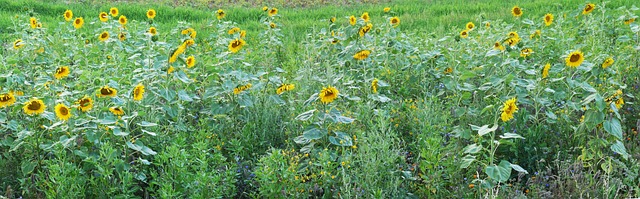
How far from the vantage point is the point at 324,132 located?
11.6 ft

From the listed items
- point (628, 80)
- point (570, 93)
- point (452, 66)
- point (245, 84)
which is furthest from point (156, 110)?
point (628, 80)

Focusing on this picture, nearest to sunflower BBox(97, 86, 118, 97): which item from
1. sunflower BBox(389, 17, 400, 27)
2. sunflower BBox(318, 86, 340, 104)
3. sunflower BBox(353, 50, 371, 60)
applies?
sunflower BBox(318, 86, 340, 104)

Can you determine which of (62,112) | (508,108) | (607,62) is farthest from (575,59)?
(62,112)

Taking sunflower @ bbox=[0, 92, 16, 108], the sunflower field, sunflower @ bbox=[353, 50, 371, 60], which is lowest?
the sunflower field

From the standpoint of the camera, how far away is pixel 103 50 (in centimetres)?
575

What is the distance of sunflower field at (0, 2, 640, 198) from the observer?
10.6 ft

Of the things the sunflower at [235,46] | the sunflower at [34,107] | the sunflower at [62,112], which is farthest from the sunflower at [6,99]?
the sunflower at [235,46]

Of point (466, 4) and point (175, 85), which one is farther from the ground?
point (175, 85)

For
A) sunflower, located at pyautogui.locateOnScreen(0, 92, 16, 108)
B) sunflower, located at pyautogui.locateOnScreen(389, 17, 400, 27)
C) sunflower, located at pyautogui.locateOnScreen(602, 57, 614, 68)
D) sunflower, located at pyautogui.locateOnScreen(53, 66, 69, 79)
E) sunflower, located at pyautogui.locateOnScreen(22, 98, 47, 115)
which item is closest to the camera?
sunflower, located at pyautogui.locateOnScreen(22, 98, 47, 115)

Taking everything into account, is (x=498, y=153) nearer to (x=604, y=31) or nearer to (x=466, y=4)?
(x=604, y=31)

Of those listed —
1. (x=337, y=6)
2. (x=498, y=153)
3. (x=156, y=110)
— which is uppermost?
(x=156, y=110)

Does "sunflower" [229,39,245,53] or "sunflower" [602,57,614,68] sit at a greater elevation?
"sunflower" [602,57,614,68]

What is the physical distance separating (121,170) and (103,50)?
281cm

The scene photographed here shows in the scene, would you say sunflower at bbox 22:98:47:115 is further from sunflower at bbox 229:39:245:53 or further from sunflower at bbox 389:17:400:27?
sunflower at bbox 389:17:400:27
